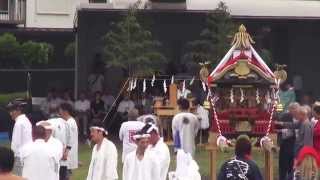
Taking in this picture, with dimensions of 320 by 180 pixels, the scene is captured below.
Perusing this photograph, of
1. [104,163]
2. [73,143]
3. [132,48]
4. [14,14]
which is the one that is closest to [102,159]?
[104,163]

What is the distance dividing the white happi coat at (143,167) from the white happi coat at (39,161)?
116cm

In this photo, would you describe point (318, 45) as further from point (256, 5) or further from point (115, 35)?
point (115, 35)

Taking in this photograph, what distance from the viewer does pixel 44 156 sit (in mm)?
12211

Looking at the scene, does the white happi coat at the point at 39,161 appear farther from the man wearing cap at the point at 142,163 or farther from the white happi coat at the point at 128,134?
the white happi coat at the point at 128,134

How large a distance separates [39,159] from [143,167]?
62.6 inches

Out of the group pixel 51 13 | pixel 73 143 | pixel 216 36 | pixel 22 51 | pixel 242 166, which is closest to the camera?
pixel 242 166

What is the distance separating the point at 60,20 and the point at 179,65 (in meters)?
Answer: 15.0

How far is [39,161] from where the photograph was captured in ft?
40.0

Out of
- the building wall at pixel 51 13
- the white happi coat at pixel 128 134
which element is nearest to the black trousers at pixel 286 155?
the white happi coat at pixel 128 134

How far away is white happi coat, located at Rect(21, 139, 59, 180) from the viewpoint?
12.1 meters

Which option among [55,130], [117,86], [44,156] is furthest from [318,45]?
[44,156]

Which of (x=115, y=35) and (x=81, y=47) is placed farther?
(x=81, y=47)

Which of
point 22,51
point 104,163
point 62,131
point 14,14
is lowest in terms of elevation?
point 104,163

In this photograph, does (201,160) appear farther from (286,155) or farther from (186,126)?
(286,155)
